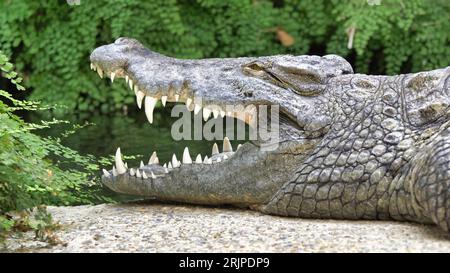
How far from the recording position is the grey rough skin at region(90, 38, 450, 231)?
14.1ft

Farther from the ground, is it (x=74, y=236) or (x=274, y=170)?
(x=274, y=170)

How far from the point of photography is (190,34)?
39.7 feet

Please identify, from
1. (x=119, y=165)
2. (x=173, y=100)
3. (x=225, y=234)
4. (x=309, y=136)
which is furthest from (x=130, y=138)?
(x=225, y=234)

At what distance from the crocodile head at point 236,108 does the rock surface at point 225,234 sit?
5.9 inches

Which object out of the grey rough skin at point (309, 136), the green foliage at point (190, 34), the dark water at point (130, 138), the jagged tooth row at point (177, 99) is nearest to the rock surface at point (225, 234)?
the grey rough skin at point (309, 136)

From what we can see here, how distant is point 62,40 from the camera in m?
12.0

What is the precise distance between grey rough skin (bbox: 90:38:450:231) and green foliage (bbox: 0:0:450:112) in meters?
6.64

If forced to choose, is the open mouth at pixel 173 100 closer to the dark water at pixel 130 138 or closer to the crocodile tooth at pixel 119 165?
the crocodile tooth at pixel 119 165

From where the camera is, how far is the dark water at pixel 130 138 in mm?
7457

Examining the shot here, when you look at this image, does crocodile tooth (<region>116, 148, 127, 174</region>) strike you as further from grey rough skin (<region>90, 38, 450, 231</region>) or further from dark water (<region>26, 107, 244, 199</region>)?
dark water (<region>26, 107, 244, 199</region>)

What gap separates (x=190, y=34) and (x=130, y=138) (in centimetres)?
366
